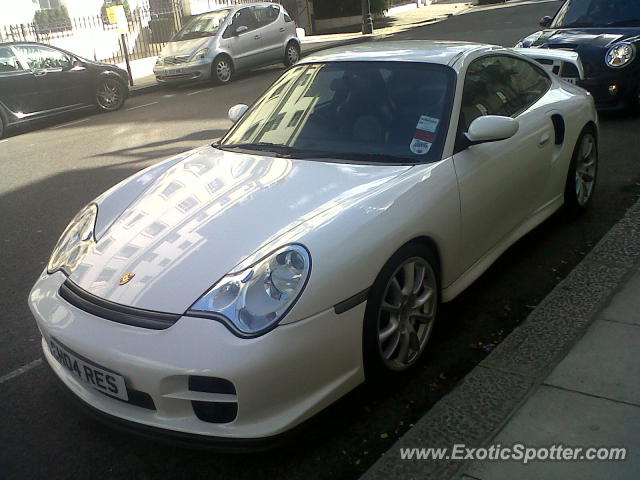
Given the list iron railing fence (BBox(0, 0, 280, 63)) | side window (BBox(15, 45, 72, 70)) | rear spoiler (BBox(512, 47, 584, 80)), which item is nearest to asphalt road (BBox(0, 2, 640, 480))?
rear spoiler (BBox(512, 47, 584, 80))

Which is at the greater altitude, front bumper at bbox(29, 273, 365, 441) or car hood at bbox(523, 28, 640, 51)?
car hood at bbox(523, 28, 640, 51)

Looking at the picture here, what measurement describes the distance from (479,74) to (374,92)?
68 centimetres

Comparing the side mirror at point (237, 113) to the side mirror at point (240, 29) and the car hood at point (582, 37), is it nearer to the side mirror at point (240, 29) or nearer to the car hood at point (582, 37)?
the car hood at point (582, 37)

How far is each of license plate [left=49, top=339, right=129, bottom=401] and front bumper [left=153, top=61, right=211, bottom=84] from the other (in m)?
13.1

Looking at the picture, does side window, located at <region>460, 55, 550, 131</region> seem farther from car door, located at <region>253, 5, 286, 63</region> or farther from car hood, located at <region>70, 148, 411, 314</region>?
car door, located at <region>253, 5, 286, 63</region>

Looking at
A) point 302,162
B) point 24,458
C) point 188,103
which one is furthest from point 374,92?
point 188,103

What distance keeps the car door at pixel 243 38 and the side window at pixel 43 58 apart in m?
4.28

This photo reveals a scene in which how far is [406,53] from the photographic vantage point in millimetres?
4180

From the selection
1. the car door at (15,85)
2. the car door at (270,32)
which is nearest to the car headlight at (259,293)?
the car door at (15,85)

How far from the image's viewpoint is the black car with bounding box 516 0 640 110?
27.1ft

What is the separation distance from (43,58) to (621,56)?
978 centimetres

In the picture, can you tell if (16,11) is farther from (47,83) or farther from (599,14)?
(599,14)

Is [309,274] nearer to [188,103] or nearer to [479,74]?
[479,74]

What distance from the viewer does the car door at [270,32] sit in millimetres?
16953
